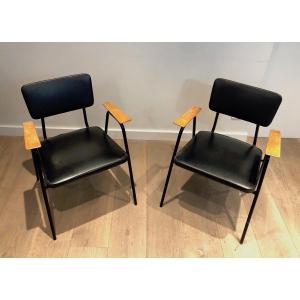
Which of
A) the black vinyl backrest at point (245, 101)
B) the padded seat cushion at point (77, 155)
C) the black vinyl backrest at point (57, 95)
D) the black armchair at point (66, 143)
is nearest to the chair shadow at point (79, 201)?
the black armchair at point (66, 143)

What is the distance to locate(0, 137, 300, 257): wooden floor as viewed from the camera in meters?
1.65

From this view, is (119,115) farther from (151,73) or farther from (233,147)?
(233,147)

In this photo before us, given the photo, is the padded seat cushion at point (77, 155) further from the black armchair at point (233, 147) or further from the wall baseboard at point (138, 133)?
the wall baseboard at point (138, 133)

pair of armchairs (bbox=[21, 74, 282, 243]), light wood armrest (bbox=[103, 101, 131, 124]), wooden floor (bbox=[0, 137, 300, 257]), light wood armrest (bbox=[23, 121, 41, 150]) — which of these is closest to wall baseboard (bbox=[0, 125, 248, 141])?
wooden floor (bbox=[0, 137, 300, 257])

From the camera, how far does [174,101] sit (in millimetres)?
2297

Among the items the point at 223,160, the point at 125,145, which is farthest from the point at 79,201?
the point at 223,160

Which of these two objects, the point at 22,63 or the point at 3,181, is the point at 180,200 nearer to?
the point at 3,181

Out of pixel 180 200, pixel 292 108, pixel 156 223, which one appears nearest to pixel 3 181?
pixel 156 223

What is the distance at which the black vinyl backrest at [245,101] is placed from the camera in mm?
1652

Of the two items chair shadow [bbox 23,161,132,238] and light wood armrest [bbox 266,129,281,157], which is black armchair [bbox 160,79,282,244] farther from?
chair shadow [bbox 23,161,132,238]

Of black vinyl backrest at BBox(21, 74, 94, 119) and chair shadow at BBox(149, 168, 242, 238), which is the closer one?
black vinyl backrest at BBox(21, 74, 94, 119)

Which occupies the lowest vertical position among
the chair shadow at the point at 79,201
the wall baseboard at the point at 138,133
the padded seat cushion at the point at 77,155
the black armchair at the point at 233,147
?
the chair shadow at the point at 79,201

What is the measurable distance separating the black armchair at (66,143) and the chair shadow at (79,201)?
0.14 metres

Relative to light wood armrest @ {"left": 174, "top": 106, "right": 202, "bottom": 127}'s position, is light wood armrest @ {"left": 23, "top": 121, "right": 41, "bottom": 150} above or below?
below
